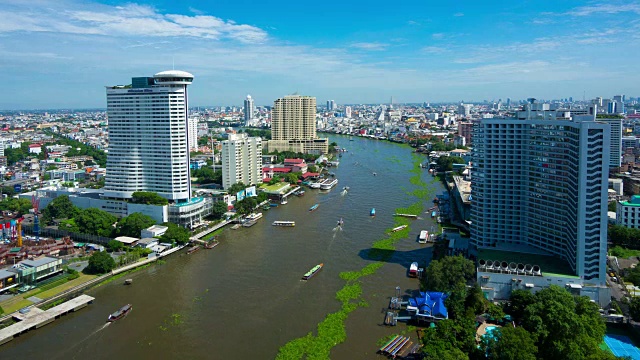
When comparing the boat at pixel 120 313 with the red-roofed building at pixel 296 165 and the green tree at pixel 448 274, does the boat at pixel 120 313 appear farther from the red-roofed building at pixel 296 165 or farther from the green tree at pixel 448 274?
the red-roofed building at pixel 296 165

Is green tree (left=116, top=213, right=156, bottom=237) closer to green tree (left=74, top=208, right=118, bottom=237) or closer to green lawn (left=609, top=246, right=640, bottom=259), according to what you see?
green tree (left=74, top=208, right=118, bottom=237)

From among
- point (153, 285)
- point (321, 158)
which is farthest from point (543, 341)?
point (321, 158)

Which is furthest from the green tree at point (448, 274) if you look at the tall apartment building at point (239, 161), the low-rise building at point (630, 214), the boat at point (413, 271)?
the tall apartment building at point (239, 161)

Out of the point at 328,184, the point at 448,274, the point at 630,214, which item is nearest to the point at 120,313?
the point at 448,274

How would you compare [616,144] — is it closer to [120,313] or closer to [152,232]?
[152,232]

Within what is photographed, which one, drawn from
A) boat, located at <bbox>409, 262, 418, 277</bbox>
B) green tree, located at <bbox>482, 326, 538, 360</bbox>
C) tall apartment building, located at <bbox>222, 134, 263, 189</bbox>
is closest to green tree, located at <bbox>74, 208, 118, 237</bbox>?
tall apartment building, located at <bbox>222, 134, 263, 189</bbox>

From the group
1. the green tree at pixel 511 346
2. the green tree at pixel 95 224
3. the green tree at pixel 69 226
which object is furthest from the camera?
the green tree at pixel 69 226
